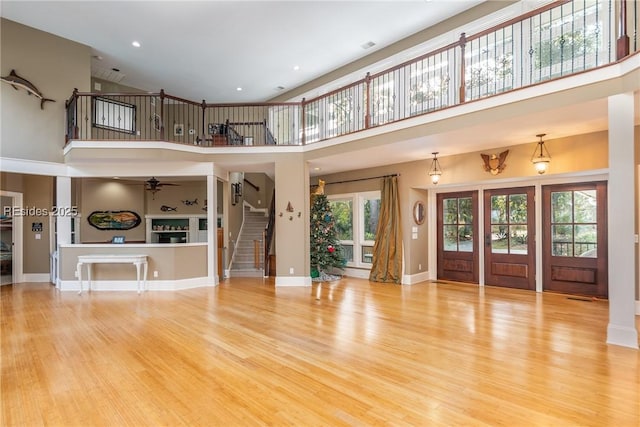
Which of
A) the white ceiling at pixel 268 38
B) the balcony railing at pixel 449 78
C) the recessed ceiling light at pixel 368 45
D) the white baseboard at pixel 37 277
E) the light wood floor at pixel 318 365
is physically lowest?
the white baseboard at pixel 37 277

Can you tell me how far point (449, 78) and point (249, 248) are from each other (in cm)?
683

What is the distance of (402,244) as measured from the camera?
7.31 meters

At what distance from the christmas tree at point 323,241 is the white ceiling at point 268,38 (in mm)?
1029

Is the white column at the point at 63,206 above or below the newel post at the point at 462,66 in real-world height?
below

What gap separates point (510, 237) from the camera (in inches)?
258

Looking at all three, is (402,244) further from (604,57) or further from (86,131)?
(86,131)

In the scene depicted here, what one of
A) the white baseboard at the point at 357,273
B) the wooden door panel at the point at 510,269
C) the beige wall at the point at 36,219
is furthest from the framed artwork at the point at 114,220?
the wooden door panel at the point at 510,269

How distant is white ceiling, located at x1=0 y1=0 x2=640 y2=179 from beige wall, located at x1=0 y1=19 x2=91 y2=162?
1.03 ft

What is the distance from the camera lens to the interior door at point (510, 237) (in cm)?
633

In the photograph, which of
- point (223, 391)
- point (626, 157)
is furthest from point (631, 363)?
point (223, 391)

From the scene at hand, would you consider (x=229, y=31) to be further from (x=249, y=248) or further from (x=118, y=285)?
(x=118, y=285)

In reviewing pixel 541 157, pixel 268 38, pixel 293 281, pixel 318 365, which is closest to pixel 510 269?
pixel 541 157

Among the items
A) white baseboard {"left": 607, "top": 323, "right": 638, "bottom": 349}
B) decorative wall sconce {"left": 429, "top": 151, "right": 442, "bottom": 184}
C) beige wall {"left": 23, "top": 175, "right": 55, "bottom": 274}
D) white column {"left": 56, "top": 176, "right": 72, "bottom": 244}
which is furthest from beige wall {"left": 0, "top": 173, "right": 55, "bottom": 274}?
white baseboard {"left": 607, "top": 323, "right": 638, "bottom": 349}

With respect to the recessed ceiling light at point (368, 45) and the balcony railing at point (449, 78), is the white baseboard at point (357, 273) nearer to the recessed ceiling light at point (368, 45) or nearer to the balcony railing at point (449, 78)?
the balcony railing at point (449, 78)
